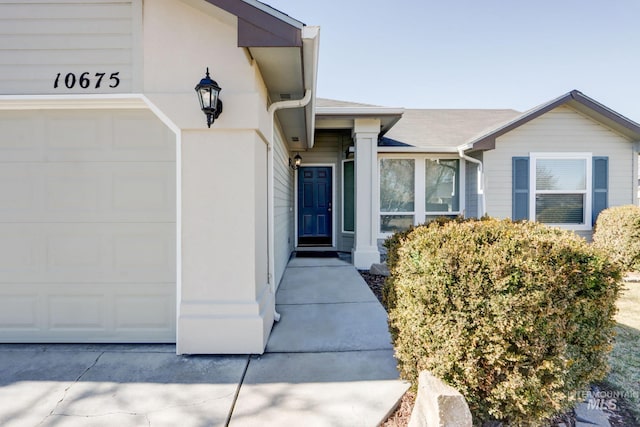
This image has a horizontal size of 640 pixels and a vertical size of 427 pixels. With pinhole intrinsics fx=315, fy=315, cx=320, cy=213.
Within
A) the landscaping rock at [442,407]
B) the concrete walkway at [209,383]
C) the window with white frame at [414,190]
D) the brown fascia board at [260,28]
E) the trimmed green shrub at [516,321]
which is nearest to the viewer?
the landscaping rock at [442,407]

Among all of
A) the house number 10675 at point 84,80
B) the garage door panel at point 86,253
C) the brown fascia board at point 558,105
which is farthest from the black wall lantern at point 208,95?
the brown fascia board at point 558,105

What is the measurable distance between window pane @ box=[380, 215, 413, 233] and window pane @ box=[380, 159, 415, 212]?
173mm

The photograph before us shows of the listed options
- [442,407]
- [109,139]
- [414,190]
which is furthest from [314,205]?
[442,407]

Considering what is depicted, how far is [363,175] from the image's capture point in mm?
6898

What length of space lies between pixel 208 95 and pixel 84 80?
1.36 meters

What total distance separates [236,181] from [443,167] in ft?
20.5

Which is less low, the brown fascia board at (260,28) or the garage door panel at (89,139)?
the brown fascia board at (260,28)

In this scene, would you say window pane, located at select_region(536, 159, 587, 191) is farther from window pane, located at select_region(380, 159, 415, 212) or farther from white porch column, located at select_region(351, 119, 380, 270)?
white porch column, located at select_region(351, 119, 380, 270)

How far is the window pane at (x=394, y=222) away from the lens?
779cm

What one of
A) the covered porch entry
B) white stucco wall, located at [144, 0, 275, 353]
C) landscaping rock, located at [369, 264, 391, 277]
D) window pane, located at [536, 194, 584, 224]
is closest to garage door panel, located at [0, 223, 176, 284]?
white stucco wall, located at [144, 0, 275, 353]

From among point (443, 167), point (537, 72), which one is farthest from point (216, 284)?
point (537, 72)

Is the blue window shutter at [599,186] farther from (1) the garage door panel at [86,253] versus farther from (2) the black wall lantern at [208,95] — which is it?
(1) the garage door panel at [86,253]

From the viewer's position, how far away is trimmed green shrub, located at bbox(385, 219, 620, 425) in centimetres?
188

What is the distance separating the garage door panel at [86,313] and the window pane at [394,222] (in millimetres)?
5539
